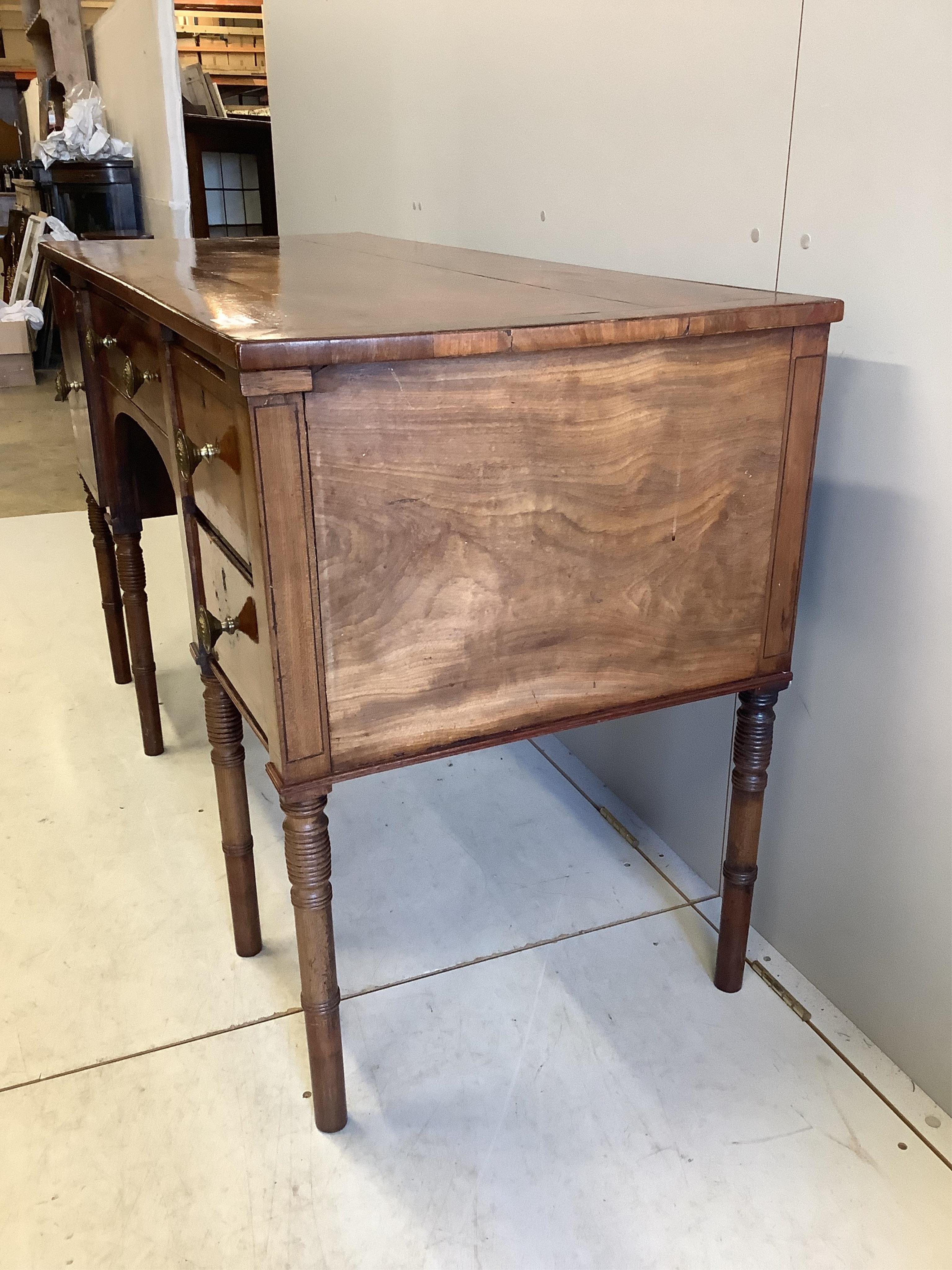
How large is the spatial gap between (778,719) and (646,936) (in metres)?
0.39

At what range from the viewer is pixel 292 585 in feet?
3.10

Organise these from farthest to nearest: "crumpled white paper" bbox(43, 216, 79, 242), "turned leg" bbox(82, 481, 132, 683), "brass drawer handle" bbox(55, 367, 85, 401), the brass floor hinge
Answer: "crumpled white paper" bbox(43, 216, 79, 242) → "turned leg" bbox(82, 481, 132, 683) → "brass drawer handle" bbox(55, 367, 85, 401) → the brass floor hinge

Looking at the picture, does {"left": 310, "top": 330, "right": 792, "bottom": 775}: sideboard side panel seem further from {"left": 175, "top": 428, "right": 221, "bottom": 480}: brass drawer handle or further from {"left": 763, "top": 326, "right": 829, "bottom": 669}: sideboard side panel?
{"left": 175, "top": 428, "right": 221, "bottom": 480}: brass drawer handle

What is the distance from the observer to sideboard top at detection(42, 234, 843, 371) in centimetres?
89

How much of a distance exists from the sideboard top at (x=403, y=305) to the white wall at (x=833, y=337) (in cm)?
12

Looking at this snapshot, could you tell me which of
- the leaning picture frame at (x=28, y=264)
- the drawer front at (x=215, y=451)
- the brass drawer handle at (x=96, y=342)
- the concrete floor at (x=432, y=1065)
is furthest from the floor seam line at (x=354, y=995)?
the leaning picture frame at (x=28, y=264)

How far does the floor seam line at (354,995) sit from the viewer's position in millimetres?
1345

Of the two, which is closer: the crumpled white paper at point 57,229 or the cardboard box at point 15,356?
the crumpled white paper at point 57,229

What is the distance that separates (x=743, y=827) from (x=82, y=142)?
558 centimetres

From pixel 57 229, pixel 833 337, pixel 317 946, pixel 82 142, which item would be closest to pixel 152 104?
pixel 57 229

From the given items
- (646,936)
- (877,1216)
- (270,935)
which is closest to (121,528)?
(270,935)

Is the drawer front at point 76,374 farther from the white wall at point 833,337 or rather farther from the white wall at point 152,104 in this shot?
the white wall at point 152,104

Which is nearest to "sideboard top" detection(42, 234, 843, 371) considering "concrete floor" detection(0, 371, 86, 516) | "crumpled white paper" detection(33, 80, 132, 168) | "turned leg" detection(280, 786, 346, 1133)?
"turned leg" detection(280, 786, 346, 1133)

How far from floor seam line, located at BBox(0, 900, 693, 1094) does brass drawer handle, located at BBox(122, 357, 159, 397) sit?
847mm
